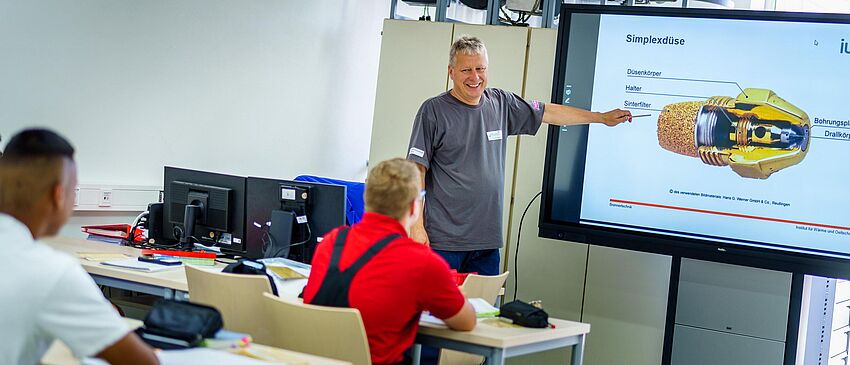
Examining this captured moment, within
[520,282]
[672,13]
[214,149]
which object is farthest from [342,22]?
[672,13]

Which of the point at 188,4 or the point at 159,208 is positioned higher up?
the point at 188,4

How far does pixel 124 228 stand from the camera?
199 inches

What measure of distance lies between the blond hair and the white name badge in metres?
1.59

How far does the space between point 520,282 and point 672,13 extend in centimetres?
181

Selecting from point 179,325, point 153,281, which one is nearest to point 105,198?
point 153,281

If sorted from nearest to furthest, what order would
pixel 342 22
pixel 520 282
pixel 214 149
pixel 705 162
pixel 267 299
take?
pixel 267 299 → pixel 705 162 → pixel 520 282 → pixel 214 149 → pixel 342 22

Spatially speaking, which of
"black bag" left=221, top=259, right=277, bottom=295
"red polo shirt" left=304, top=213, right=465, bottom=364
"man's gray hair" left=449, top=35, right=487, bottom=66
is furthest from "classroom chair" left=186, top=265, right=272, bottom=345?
"man's gray hair" left=449, top=35, right=487, bottom=66

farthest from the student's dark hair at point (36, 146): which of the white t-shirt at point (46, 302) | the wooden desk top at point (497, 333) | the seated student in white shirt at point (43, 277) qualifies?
the wooden desk top at point (497, 333)

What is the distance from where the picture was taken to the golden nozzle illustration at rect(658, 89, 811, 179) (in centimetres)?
436

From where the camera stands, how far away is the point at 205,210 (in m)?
4.55

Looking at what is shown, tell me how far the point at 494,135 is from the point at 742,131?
1.18 m

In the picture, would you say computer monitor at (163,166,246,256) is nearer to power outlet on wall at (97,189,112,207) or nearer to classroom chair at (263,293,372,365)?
power outlet on wall at (97,189,112,207)

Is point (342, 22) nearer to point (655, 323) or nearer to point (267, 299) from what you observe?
point (655, 323)

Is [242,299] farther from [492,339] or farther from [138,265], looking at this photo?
[138,265]
